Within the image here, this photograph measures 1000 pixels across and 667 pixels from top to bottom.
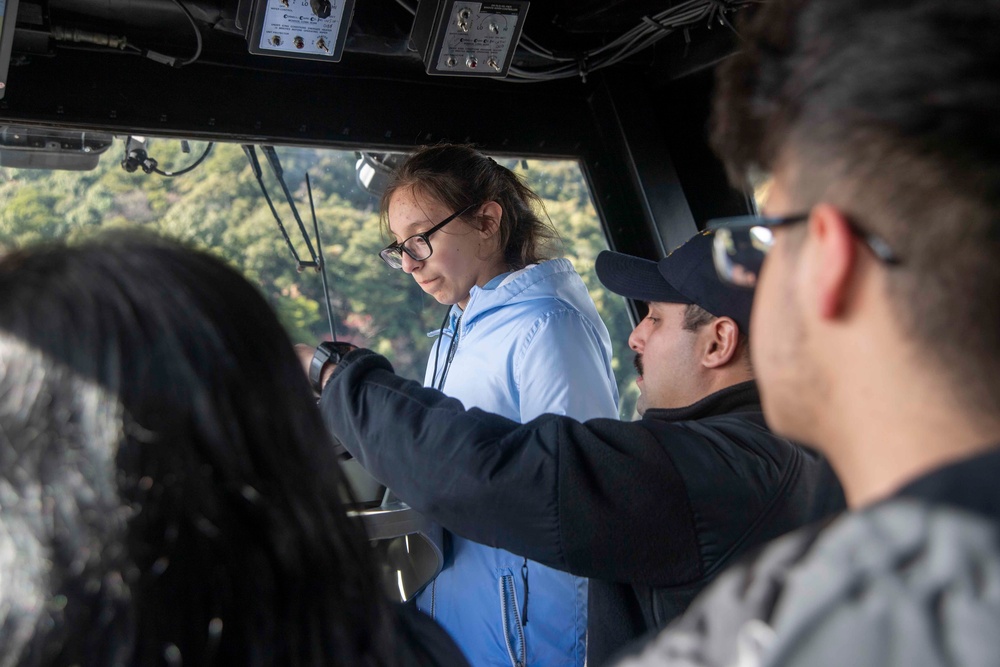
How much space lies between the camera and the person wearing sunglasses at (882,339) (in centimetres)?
64

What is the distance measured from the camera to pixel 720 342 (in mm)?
1877

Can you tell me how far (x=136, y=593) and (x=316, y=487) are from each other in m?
0.19

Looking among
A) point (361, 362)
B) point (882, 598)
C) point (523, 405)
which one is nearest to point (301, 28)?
point (361, 362)

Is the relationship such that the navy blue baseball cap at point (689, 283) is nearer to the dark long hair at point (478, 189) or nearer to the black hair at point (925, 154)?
the dark long hair at point (478, 189)

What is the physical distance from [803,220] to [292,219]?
82.3 inches

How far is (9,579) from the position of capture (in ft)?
2.64

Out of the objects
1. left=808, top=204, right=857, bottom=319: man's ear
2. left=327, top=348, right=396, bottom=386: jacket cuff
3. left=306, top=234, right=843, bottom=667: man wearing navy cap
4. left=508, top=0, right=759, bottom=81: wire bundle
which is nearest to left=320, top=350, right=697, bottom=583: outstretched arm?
left=306, top=234, right=843, bottom=667: man wearing navy cap

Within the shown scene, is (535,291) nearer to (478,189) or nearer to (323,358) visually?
(478,189)

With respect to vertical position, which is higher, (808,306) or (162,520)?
(808,306)

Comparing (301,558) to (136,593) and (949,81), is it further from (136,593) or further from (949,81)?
(949,81)

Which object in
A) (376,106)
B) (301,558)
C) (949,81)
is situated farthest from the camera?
(376,106)

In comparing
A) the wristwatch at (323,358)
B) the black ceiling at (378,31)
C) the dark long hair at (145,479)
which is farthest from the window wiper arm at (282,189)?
the dark long hair at (145,479)

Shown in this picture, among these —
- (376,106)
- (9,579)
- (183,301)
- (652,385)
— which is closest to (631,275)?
(652,385)

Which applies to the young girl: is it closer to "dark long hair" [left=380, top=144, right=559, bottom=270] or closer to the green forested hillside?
"dark long hair" [left=380, top=144, right=559, bottom=270]
